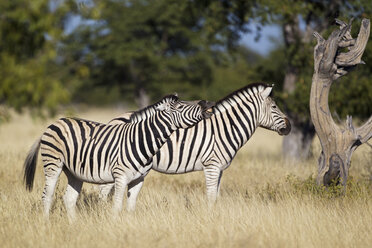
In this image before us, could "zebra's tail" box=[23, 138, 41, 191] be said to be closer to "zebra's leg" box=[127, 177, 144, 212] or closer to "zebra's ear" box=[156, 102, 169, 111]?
"zebra's leg" box=[127, 177, 144, 212]

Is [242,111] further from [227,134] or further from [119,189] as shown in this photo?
[119,189]

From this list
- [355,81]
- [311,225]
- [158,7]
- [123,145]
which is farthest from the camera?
[158,7]

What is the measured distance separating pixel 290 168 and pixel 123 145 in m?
5.04

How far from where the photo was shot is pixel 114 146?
623cm

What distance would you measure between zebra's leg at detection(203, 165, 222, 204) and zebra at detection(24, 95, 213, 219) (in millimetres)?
1121

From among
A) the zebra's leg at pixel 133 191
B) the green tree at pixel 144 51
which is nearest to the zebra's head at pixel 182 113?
the zebra's leg at pixel 133 191

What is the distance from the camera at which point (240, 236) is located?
17.4 feet

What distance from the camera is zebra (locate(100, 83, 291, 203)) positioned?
7297 mm

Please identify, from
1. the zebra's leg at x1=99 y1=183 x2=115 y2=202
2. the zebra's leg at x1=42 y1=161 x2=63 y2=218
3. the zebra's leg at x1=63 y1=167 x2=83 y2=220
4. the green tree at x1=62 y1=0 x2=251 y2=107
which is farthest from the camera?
the green tree at x1=62 y1=0 x2=251 y2=107

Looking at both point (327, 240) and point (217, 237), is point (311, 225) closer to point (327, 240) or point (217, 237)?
point (327, 240)

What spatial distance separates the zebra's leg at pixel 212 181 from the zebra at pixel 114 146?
1121 millimetres

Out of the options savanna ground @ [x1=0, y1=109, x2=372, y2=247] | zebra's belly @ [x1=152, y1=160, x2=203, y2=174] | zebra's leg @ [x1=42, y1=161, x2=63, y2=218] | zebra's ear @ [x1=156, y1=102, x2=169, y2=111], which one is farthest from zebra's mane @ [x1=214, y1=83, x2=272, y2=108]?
zebra's leg @ [x1=42, y1=161, x2=63, y2=218]

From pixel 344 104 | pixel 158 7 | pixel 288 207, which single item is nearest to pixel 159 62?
pixel 158 7

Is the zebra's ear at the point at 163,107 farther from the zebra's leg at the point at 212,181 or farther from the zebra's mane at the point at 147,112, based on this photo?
the zebra's leg at the point at 212,181
